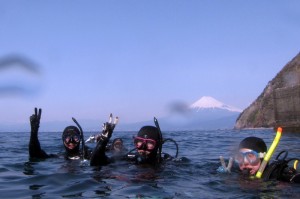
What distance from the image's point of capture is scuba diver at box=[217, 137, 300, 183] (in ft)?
20.7

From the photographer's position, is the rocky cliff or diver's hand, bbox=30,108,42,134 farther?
the rocky cliff

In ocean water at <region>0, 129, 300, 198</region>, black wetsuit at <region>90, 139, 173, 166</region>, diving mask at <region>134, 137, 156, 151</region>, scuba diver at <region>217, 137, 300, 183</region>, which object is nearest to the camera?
ocean water at <region>0, 129, 300, 198</region>

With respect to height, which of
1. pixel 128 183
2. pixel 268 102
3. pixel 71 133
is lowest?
pixel 128 183

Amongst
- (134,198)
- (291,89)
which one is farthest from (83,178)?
(291,89)

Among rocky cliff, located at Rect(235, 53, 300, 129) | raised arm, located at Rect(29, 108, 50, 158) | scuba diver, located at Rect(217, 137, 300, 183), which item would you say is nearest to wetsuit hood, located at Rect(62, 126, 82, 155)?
raised arm, located at Rect(29, 108, 50, 158)

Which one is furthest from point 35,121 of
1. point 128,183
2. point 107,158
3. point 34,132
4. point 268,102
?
point 268,102

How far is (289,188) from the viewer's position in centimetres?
593

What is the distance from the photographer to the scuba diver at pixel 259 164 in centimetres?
631

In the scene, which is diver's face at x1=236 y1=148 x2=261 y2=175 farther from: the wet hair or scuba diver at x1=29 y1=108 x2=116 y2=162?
scuba diver at x1=29 y1=108 x2=116 y2=162

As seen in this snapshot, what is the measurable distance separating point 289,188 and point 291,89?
24889 millimetres

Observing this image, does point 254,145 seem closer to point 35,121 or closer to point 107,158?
point 107,158

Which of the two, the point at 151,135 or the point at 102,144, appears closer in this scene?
the point at 102,144

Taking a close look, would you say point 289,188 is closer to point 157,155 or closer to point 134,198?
point 134,198

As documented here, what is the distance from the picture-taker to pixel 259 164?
6.57m
